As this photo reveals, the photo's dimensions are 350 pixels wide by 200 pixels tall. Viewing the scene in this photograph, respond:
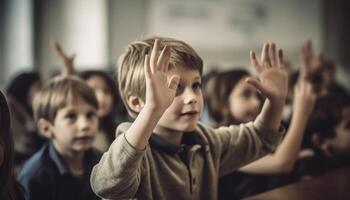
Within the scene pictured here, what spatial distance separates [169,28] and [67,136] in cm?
450

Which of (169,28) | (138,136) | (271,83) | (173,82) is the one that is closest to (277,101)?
(271,83)

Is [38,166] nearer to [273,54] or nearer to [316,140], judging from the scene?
[273,54]

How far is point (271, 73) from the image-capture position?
1310 millimetres

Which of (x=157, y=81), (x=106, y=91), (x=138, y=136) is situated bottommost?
(x=106, y=91)

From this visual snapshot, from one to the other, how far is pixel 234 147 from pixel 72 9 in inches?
191

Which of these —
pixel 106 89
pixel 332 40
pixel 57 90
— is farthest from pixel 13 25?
pixel 57 90

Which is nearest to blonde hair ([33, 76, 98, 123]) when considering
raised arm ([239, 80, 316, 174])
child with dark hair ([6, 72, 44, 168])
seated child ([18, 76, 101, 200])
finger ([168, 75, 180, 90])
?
seated child ([18, 76, 101, 200])

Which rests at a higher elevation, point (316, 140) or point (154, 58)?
point (154, 58)

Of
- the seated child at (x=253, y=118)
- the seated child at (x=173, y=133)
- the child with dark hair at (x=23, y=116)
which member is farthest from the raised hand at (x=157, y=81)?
the child with dark hair at (x=23, y=116)

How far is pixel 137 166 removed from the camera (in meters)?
0.99

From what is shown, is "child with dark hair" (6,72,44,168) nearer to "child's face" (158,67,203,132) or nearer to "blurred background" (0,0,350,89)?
"child's face" (158,67,203,132)

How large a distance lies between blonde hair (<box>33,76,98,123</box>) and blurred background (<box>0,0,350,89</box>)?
3624 millimetres

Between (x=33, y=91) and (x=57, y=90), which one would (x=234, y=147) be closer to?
(x=57, y=90)

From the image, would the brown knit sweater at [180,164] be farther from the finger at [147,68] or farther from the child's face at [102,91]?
the child's face at [102,91]
